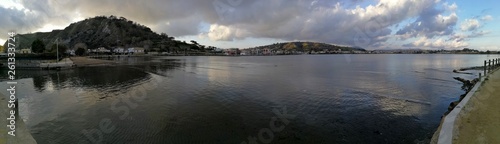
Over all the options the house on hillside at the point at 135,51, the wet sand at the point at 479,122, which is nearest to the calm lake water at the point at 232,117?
the wet sand at the point at 479,122

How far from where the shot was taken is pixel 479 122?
826cm

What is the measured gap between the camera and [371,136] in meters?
10.2

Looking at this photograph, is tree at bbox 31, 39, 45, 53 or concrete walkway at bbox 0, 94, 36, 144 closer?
concrete walkway at bbox 0, 94, 36, 144

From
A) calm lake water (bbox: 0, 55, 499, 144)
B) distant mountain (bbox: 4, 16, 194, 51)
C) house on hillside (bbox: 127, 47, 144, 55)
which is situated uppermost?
distant mountain (bbox: 4, 16, 194, 51)

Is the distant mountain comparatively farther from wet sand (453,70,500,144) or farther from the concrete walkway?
wet sand (453,70,500,144)

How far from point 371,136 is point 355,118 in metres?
2.58

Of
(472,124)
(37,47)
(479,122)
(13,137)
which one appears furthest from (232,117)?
(37,47)

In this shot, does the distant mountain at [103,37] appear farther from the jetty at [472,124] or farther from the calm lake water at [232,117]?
the jetty at [472,124]

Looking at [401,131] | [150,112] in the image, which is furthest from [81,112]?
[401,131]

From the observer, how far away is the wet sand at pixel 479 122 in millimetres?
6930

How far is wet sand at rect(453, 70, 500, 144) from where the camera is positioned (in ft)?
22.7

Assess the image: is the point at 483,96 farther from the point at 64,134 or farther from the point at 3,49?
the point at 3,49

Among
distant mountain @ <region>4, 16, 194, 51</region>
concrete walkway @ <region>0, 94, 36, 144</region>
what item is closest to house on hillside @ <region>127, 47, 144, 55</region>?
distant mountain @ <region>4, 16, 194, 51</region>

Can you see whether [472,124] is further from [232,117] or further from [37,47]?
[37,47]
